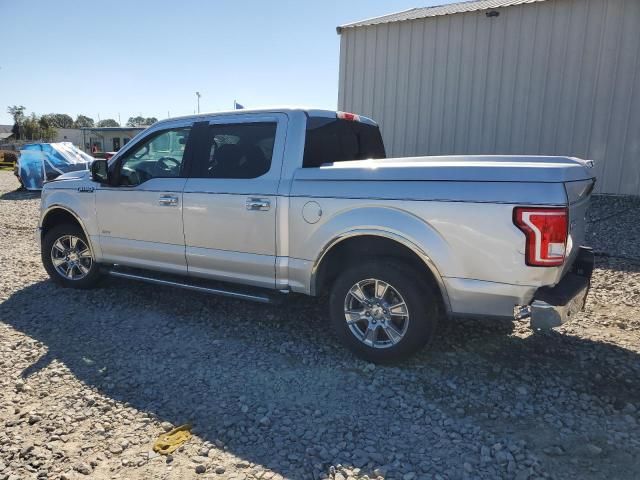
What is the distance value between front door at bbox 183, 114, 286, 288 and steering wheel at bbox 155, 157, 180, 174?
26 centimetres

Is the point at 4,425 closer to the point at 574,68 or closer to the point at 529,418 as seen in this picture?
the point at 529,418

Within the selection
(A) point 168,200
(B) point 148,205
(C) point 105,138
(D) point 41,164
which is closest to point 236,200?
(A) point 168,200

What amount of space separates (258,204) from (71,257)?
2.82 m

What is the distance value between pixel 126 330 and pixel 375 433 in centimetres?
265

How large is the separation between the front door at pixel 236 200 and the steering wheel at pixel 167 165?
261 millimetres

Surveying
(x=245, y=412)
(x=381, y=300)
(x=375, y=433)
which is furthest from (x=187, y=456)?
(x=381, y=300)

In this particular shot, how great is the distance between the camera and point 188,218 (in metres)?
4.56

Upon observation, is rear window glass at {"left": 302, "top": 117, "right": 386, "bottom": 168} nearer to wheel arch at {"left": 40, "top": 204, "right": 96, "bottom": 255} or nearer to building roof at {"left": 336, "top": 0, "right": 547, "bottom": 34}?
wheel arch at {"left": 40, "top": 204, "right": 96, "bottom": 255}

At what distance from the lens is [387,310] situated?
12.3ft

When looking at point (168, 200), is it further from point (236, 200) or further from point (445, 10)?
point (445, 10)

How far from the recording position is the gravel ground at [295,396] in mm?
2734

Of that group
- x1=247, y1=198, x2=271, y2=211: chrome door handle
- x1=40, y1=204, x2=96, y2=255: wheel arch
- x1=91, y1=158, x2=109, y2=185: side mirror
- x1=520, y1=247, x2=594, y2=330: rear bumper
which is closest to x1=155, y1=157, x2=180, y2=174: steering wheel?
x1=91, y1=158, x2=109, y2=185: side mirror

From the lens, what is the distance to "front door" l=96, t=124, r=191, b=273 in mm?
4711

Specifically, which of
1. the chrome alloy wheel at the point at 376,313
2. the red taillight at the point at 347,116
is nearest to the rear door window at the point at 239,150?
the red taillight at the point at 347,116
